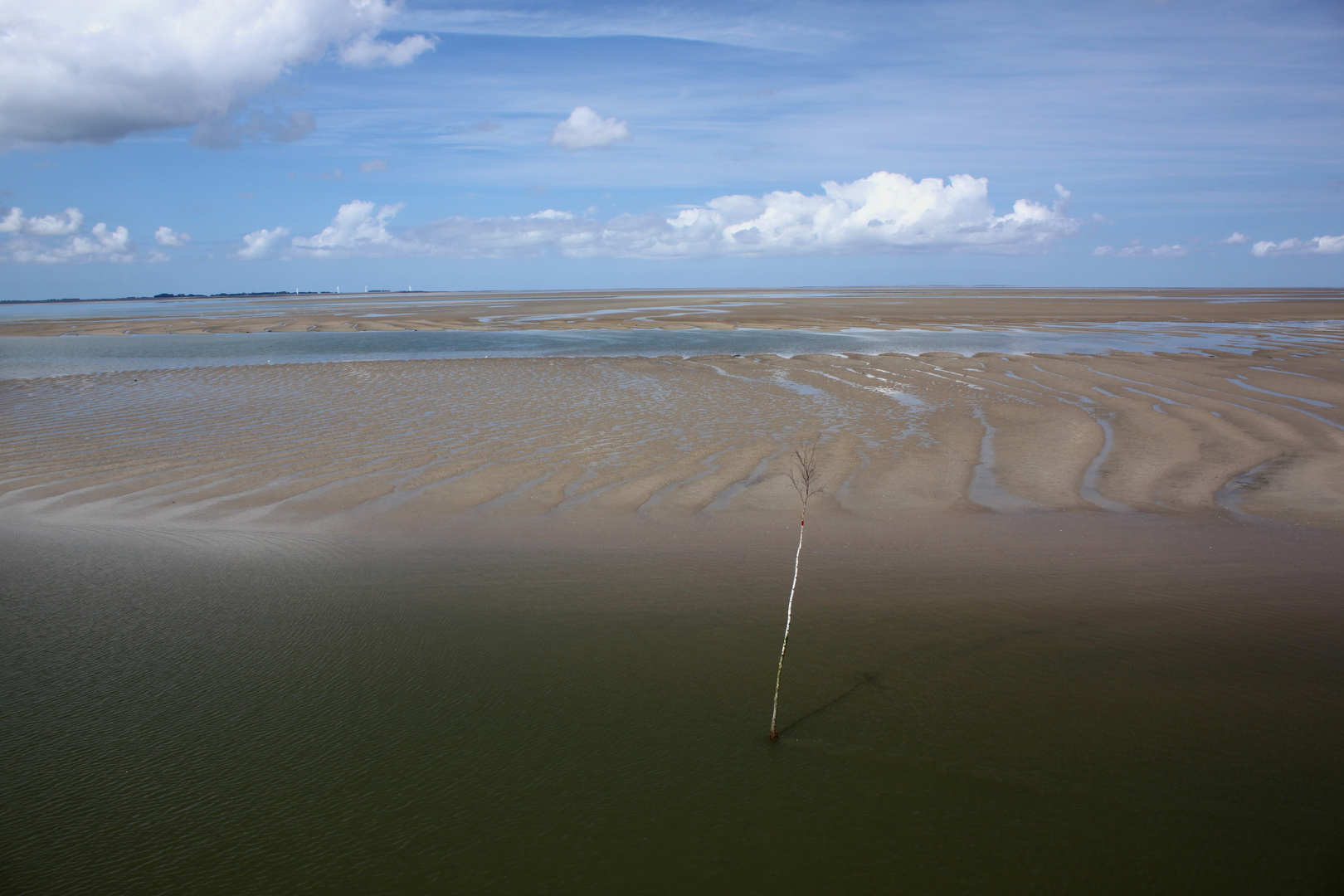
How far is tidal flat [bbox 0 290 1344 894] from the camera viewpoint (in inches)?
151

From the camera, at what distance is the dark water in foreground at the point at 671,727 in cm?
375

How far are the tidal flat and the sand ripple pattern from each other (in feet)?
0.34

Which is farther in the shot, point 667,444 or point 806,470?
point 667,444

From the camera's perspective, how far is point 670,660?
5.57 m

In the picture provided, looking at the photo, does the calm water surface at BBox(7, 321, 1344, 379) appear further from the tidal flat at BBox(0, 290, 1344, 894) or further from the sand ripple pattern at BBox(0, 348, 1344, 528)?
the tidal flat at BBox(0, 290, 1344, 894)

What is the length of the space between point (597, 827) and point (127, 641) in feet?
13.7

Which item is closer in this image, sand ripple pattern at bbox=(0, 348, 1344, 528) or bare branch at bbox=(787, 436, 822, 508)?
sand ripple pattern at bbox=(0, 348, 1344, 528)

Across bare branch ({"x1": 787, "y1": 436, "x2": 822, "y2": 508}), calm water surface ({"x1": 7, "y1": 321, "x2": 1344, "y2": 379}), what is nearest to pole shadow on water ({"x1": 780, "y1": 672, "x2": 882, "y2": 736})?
bare branch ({"x1": 787, "y1": 436, "x2": 822, "y2": 508})

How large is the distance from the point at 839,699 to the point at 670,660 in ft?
3.94

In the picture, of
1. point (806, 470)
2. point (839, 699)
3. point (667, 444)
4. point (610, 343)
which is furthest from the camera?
point (610, 343)

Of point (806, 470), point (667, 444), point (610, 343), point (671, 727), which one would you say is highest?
point (610, 343)

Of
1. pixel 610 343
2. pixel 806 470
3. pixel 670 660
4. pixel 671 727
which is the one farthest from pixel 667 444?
pixel 610 343

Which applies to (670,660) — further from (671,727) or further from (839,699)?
(839,699)

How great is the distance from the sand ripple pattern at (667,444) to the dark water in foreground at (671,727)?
209 centimetres
